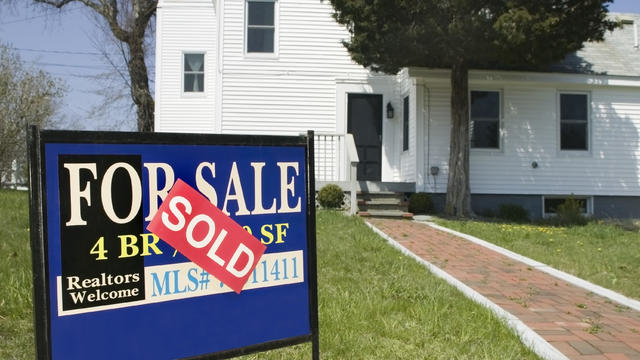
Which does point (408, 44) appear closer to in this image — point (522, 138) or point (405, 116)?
point (405, 116)

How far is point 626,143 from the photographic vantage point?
1388 centimetres

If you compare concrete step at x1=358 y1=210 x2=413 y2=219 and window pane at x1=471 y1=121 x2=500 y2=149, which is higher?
window pane at x1=471 y1=121 x2=500 y2=149

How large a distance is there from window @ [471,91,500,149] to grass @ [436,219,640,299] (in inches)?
118

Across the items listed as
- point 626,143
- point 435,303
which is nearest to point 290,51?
point 626,143

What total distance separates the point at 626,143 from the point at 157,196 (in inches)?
561

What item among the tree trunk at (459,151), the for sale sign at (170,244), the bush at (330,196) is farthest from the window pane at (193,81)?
the for sale sign at (170,244)

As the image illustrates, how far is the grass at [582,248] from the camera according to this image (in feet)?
21.6

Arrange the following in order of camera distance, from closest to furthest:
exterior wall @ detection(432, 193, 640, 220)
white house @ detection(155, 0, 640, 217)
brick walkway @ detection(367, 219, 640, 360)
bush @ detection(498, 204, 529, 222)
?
1. brick walkway @ detection(367, 219, 640, 360)
2. bush @ detection(498, 204, 529, 222)
3. white house @ detection(155, 0, 640, 217)
4. exterior wall @ detection(432, 193, 640, 220)

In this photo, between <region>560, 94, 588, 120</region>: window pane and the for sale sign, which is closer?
the for sale sign

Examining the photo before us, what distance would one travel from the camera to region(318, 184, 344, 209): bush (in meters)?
11.8

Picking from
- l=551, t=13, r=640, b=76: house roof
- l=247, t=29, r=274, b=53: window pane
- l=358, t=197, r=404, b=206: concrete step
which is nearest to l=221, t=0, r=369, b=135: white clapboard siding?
l=247, t=29, r=274, b=53: window pane

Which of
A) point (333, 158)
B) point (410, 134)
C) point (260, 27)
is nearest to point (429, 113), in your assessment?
point (410, 134)

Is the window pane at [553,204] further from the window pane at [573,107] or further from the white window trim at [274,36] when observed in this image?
the white window trim at [274,36]

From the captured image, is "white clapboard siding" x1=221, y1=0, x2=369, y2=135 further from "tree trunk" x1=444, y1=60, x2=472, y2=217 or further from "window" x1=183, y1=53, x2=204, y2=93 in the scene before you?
"tree trunk" x1=444, y1=60, x2=472, y2=217
